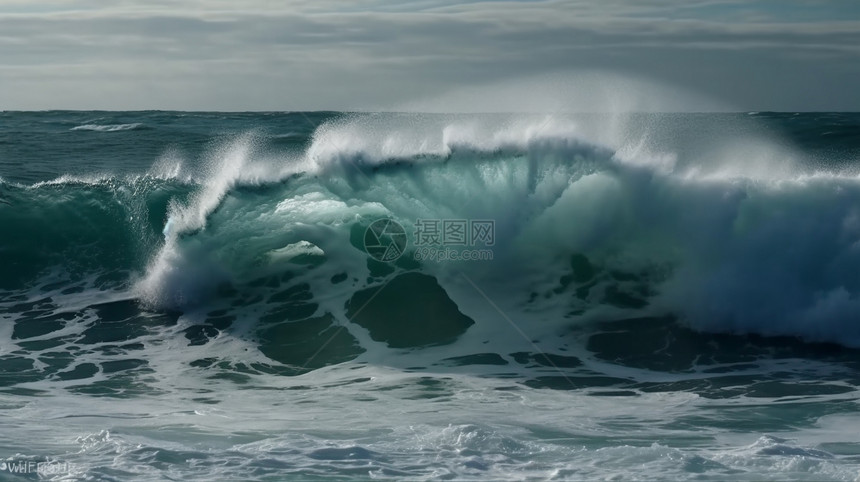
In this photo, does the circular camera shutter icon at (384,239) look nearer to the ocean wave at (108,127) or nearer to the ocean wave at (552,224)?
the ocean wave at (552,224)

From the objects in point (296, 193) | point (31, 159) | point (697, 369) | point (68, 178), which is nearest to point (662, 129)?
point (296, 193)

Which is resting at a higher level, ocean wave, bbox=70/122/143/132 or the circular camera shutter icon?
ocean wave, bbox=70/122/143/132

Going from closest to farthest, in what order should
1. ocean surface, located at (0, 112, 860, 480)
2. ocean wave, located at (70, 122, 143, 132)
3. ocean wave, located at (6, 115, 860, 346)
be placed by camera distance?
ocean surface, located at (0, 112, 860, 480) < ocean wave, located at (6, 115, 860, 346) < ocean wave, located at (70, 122, 143, 132)

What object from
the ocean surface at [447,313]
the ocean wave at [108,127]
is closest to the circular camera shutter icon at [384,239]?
the ocean surface at [447,313]

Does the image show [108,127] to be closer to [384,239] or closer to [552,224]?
[384,239]

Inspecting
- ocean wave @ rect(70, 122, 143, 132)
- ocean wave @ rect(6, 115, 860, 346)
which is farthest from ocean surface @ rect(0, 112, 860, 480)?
ocean wave @ rect(70, 122, 143, 132)

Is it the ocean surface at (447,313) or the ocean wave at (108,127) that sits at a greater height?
the ocean wave at (108,127)

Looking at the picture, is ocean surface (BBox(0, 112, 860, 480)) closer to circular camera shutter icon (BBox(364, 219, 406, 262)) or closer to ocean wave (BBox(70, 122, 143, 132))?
circular camera shutter icon (BBox(364, 219, 406, 262))
